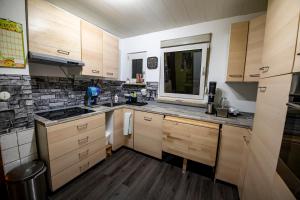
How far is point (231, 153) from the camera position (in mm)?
1463

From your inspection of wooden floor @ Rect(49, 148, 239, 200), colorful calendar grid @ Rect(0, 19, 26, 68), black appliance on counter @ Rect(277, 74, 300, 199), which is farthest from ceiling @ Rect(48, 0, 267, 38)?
wooden floor @ Rect(49, 148, 239, 200)

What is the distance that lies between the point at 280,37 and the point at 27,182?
2299 mm

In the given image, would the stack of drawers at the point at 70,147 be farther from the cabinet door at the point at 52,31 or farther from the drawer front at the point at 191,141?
the drawer front at the point at 191,141

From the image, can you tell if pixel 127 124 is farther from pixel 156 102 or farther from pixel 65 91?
pixel 65 91

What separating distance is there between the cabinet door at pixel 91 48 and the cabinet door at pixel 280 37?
205cm

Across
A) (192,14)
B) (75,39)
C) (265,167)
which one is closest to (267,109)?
(265,167)

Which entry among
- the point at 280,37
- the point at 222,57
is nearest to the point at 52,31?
the point at 280,37

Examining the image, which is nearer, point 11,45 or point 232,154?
point 11,45

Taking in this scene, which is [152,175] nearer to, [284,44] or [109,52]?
[284,44]

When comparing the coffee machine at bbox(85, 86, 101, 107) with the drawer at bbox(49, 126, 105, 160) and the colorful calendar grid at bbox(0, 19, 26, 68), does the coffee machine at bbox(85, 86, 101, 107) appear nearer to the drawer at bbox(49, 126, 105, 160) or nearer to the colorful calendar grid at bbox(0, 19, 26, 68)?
the drawer at bbox(49, 126, 105, 160)

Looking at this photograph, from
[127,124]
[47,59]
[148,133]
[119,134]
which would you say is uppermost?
[47,59]

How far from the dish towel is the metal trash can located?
3.66ft

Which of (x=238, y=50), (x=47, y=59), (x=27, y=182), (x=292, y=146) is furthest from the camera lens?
(x=238, y=50)

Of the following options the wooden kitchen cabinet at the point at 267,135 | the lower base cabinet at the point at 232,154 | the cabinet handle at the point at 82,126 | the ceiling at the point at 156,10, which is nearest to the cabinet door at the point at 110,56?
the ceiling at the point at 156,10
